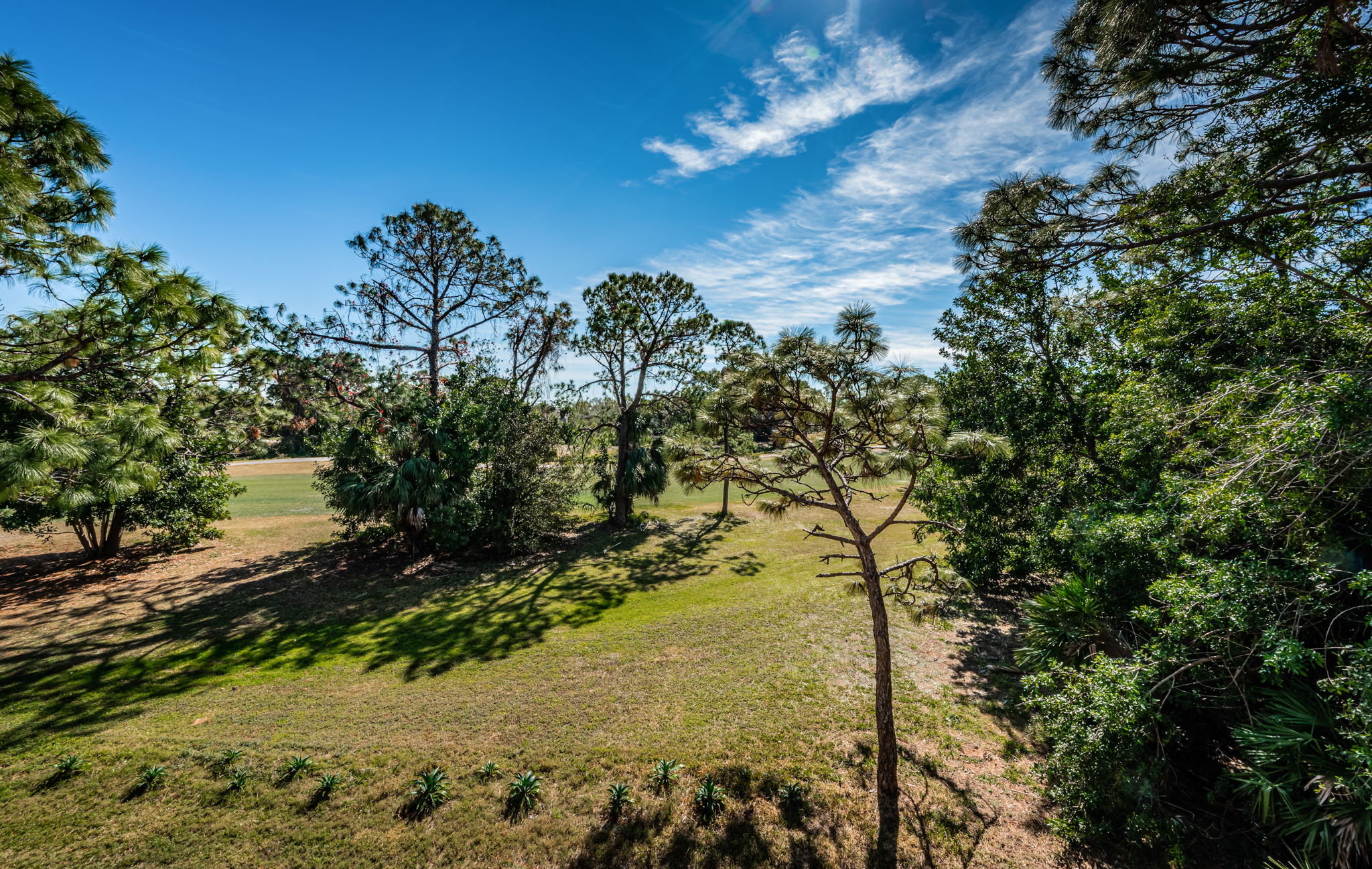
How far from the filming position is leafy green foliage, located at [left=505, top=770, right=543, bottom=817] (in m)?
4.66

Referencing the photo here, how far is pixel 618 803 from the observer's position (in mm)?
4715

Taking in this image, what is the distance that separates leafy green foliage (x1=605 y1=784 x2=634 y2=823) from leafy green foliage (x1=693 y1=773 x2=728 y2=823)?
723mm

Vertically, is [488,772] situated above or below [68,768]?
below

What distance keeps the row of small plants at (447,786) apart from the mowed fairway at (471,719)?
10cm

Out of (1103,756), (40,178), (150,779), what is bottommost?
(150,779)

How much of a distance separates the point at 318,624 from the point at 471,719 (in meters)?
5.59

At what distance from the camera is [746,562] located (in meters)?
14.5

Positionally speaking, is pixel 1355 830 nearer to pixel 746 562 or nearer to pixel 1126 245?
pixel 1126 245

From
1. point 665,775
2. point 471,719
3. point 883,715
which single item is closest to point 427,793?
point 471,719

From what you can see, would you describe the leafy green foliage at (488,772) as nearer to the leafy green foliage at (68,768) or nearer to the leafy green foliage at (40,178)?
the leafy green foliage at (68,768)

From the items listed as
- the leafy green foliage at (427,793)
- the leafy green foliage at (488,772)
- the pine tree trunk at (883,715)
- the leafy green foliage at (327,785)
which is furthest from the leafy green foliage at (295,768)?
the pine tree trunk at (883,715)

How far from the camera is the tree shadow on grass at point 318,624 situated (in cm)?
669

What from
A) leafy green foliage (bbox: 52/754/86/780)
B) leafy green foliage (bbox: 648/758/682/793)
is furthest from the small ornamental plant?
leafy green foliage (bbox: 52/754/86/780)

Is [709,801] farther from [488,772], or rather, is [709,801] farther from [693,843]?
[488,772]
